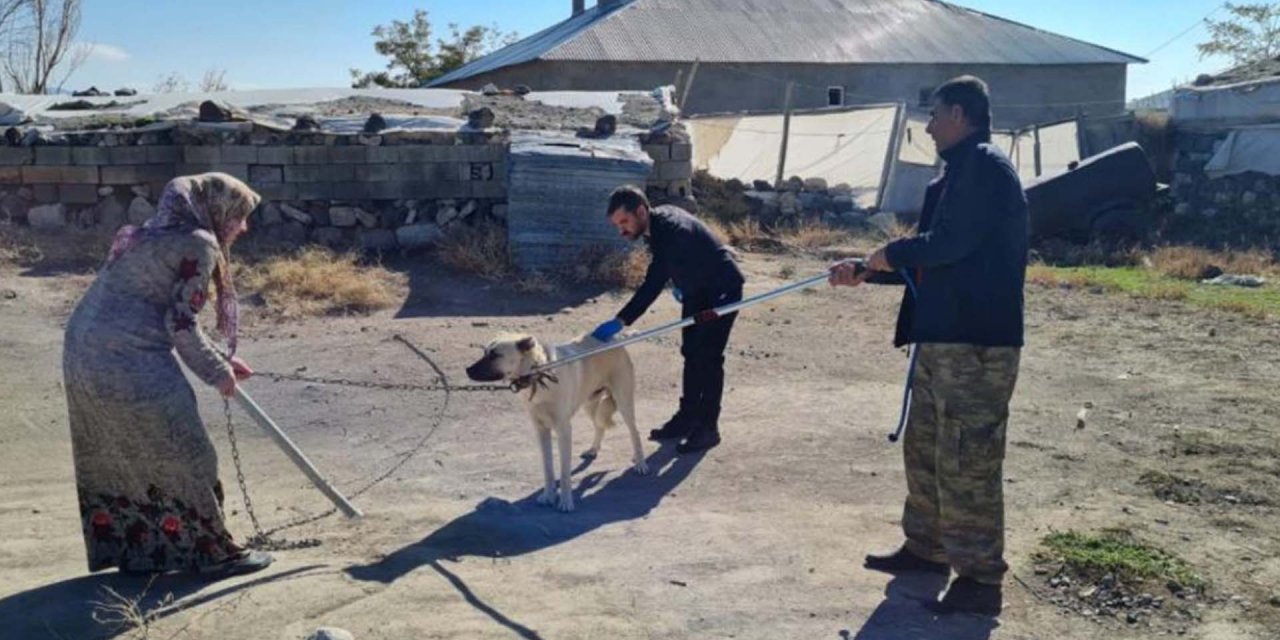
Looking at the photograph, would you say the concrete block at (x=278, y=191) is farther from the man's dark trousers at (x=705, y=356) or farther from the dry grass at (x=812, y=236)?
the man's dark trousers at (x=705, y=356)

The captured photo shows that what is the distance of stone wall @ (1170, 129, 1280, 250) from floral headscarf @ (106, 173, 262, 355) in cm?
1642

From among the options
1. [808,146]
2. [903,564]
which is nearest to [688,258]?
[903,564]

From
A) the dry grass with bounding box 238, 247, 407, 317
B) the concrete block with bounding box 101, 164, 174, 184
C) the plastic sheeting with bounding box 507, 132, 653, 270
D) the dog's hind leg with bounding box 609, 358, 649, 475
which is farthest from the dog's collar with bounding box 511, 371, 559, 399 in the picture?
the concrete block with bounding box 101, 164, 174, 184

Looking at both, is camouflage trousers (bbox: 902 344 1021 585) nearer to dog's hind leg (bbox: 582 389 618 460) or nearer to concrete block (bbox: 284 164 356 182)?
dog's hind leg (bbox: 582 389 618 460)

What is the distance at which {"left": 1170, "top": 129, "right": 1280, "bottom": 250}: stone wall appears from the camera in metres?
18.7

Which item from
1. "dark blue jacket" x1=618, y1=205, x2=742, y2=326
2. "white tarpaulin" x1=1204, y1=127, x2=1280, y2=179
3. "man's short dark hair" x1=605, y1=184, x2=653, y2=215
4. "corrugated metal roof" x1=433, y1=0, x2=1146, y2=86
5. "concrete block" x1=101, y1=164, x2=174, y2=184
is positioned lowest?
"dark blue jacket" x1=618, y1=205, x2=742, y2=326

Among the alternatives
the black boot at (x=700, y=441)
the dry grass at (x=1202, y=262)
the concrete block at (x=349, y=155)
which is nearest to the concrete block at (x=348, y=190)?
the concrete block at (x=349, y=155)

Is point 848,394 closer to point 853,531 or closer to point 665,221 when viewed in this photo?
point 665,221

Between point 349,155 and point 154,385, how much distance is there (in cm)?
937

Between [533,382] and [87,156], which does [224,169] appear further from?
[533,382]

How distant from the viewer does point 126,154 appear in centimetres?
1377

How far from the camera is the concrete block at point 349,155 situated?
13828 millimetres

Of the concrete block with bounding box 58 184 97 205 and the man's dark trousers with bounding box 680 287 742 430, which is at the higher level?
the concrete block with bounding box 58 184 97 205

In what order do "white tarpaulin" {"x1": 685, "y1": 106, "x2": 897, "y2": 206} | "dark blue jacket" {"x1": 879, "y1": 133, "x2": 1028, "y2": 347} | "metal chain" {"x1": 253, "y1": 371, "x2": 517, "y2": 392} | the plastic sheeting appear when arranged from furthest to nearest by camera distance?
"white tarpaulin" {"x1": 685, "y1": 106, "x2": 897, "y2": 206}, the plastic sheeting, "metal chain" {"x1": 253, "y1": 371, "x2": 517, "y2": 392}, "dark blue jacket" {"x1": 879, "y1": 133, "x2": 1028, "y2": 347}
